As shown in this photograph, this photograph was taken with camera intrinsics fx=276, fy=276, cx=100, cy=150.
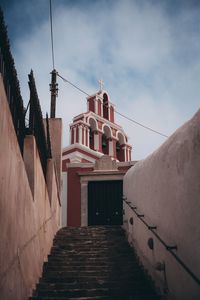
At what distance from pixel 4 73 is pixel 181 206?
282cm

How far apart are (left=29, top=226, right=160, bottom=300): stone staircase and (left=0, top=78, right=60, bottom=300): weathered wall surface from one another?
512 millimetres

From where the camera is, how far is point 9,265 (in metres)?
3.26

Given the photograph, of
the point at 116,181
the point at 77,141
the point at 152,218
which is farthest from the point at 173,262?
the point at 77,141

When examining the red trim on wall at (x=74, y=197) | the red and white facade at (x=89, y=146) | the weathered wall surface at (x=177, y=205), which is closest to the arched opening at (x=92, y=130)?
the red and white facade at (x=89, y=146)

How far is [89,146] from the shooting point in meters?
17.8

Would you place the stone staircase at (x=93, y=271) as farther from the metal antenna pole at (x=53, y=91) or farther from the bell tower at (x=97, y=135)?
the bell tower at (x=97, y=135)

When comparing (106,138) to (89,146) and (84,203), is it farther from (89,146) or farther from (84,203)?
(84,203)

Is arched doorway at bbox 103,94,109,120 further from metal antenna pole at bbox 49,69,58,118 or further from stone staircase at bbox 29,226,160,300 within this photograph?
stone staircase at bbox 29,226,160,300

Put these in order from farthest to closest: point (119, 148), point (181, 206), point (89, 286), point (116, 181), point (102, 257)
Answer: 1. point (119, 148)
2. point (116, 181)
3. point (102, 257)
4. point (89, 286)
5. point (181, 206)

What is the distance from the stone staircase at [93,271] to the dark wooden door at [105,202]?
3.10m

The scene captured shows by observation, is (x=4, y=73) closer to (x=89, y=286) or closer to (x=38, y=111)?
(x=38, y=111)

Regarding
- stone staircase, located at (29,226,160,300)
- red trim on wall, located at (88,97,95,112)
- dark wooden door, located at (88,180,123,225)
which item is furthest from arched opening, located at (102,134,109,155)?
stone staircase, located at (29,226,160,300)

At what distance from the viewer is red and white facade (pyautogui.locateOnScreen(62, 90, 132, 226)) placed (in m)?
12.2

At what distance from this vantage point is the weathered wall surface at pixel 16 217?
10.1ft
